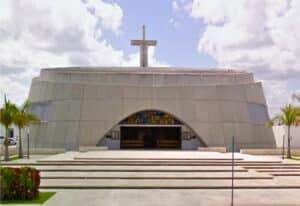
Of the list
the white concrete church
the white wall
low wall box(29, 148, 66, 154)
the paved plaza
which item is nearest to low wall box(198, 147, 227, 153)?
the white concrete church

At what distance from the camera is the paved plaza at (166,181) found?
54.5ft

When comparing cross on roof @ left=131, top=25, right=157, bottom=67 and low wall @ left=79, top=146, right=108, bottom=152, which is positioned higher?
cross on roof @ left=131, top=25, right=157, bottom=67

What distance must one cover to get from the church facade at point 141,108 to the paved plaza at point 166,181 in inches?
384

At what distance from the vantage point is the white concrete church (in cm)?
3775

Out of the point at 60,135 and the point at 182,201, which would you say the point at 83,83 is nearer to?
the point at 60,135

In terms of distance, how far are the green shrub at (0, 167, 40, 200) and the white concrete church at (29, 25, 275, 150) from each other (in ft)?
68.3

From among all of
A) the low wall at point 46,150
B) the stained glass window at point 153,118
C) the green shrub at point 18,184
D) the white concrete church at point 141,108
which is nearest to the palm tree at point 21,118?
the low wall at point 46,150

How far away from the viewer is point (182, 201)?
16.2 m

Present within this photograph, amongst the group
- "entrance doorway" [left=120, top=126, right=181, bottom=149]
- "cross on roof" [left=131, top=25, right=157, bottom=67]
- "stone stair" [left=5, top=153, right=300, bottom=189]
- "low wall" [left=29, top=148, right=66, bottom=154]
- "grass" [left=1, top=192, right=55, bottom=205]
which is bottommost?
"grass" [left=1, top=192, right=55, bottom=205]

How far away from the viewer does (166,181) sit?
2070 centimetres

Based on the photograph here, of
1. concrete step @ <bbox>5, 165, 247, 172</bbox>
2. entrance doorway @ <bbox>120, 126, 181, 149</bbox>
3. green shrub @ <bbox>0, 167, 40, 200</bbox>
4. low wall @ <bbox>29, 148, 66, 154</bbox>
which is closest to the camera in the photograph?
green shrub @ <bbox>0, 167, 40, 200</bbox>

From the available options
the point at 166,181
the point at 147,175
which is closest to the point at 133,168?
the point at 147,175

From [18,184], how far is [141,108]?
73.8 ft

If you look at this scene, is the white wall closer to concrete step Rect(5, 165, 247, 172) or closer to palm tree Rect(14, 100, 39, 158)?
concrete step Rect(5, 165, 247, 172)
